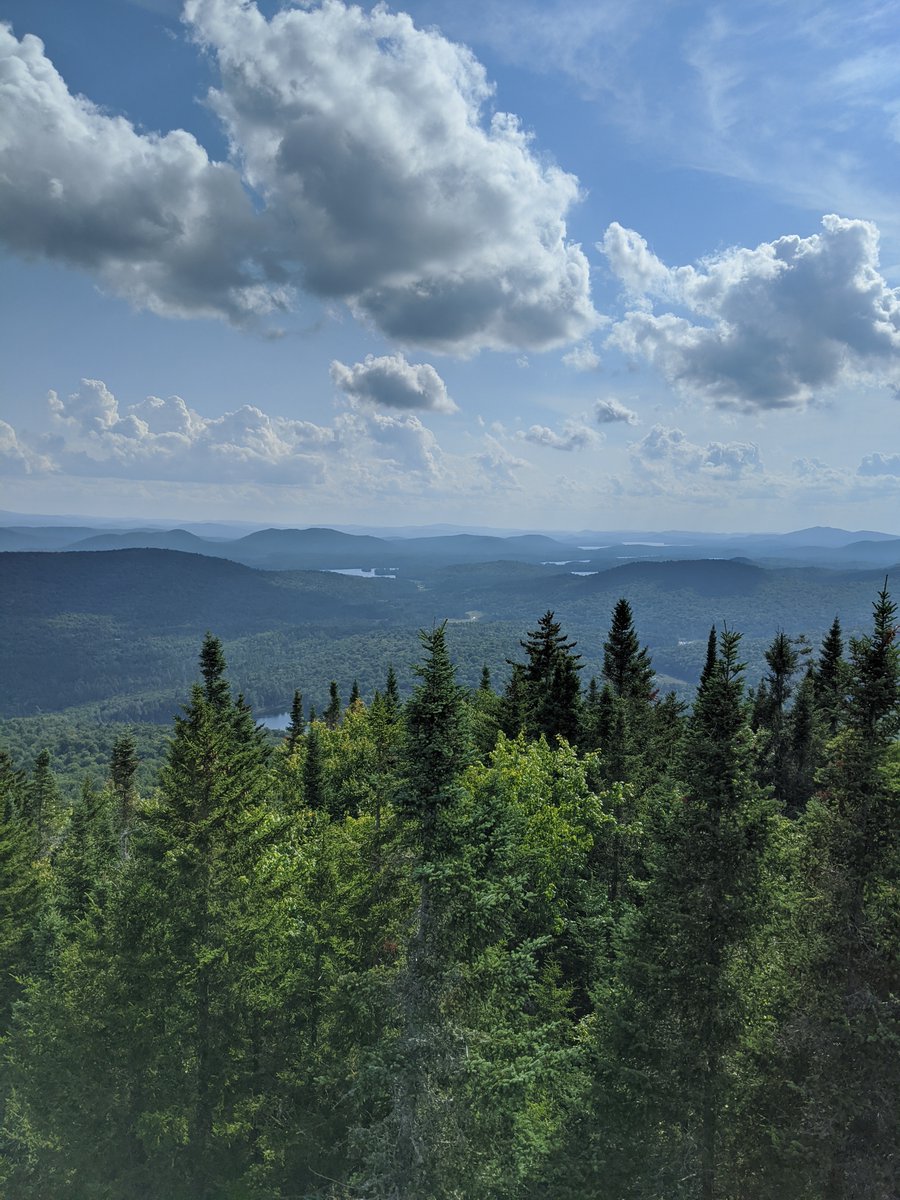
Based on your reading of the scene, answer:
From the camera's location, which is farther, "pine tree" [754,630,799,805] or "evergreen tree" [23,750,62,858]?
"evergreen tree" [23,750,62,858]

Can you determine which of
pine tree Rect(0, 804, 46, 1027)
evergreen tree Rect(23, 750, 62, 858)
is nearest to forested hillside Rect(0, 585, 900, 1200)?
pine tree Rect(0, 804, 46, 1027)

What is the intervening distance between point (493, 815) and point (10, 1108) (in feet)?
77.1

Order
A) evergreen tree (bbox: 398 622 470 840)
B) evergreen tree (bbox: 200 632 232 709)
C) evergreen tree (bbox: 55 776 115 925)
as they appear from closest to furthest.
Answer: evergreen tree (bbox: 398 622 470 840) → evergreen tree (bbox: 55 776 115 925) → evergreen tree (bbox: 200 632 232 709)

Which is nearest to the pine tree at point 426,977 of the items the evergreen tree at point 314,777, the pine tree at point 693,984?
the pine tree at point 693,984

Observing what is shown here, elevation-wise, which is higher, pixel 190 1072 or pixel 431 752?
pixel 431 752

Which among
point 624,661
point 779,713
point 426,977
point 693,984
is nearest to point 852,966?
point 693,984

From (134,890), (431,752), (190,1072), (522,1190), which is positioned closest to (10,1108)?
(190,1072)

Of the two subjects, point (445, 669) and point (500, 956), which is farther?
point (500, 956)

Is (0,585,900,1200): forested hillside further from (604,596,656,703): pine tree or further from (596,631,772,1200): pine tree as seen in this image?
(604,596,656,703): pine tree

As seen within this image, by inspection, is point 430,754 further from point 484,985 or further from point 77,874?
point 77,874

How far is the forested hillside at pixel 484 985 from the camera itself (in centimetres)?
1521

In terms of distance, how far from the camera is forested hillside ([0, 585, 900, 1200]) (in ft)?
49.9

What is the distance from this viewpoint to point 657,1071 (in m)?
16.6

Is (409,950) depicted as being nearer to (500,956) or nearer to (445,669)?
(500,956)
